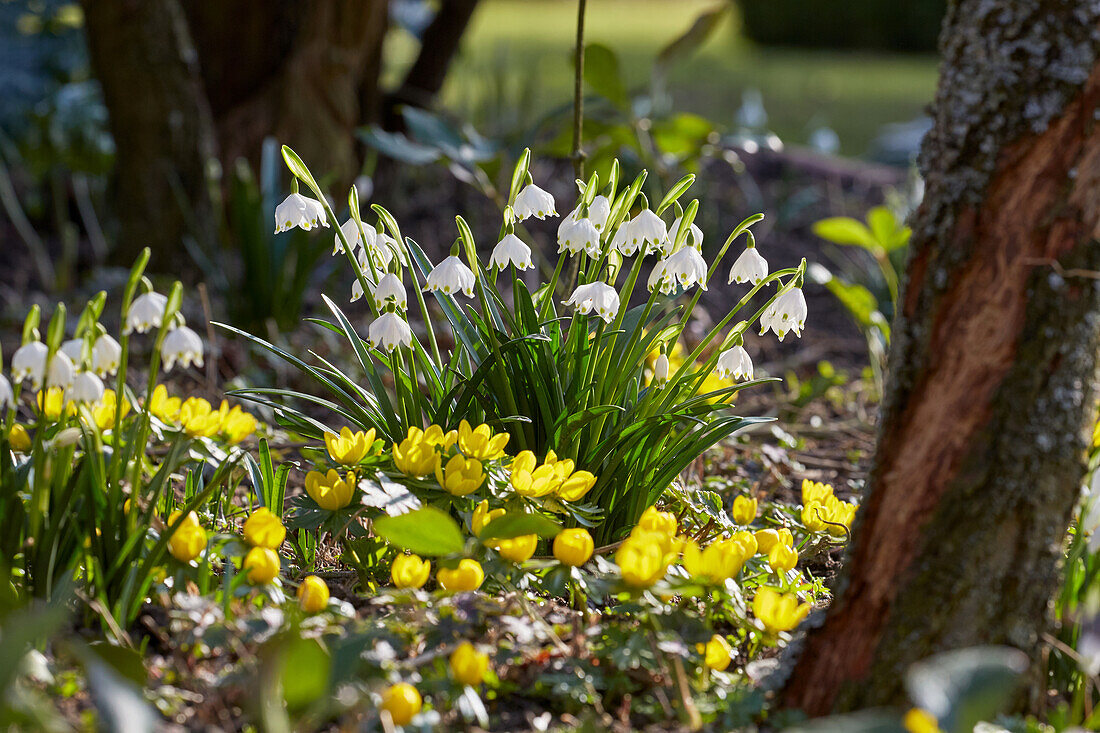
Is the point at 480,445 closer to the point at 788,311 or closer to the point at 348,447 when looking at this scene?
the point at 348,447

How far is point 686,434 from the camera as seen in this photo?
5.08 feet

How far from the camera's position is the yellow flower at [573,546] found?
3.90 ft

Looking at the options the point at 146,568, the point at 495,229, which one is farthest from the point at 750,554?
the point at 495,229

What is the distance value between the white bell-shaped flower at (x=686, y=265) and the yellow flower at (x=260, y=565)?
660mm

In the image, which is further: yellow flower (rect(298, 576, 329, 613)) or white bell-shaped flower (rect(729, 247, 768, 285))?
white bell-shaped flower (rect(729, 247, 768, 285))

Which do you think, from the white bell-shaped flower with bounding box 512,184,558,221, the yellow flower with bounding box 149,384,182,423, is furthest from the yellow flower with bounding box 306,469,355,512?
the white bell-shaped flower with bounding box 512,184,558,221

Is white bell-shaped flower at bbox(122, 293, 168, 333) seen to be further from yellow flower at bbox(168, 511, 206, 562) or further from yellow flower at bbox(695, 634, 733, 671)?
yellow flower at bbox(695, 634, 733, 671)

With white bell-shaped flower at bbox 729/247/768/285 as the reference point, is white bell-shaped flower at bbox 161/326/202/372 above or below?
below

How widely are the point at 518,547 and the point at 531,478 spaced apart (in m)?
0.14

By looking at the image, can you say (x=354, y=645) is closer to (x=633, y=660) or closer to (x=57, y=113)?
(x=633, y=660)

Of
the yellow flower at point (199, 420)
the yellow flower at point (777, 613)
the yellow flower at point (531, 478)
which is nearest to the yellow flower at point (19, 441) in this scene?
the yellow flower at point (199, 420)

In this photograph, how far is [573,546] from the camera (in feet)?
3.90

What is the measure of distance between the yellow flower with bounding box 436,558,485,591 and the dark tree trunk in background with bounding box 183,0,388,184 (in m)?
2.79

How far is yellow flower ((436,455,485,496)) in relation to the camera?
131cm
